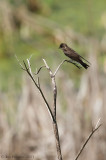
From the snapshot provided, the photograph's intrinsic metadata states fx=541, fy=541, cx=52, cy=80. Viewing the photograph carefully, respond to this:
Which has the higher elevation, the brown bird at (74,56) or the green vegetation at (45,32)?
the green vegetation at (45,32)

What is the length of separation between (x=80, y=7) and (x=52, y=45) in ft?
5.40

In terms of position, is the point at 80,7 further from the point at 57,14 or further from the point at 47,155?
the point at 47,155

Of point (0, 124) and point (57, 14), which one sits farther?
point (57, 14)

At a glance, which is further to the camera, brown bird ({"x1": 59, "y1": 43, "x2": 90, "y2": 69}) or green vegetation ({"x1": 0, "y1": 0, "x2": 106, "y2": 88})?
green vegetation ({"x1": 0, "y1": 0, "x2": 106, "y2": 88})

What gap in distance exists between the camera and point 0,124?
3414 millimetres

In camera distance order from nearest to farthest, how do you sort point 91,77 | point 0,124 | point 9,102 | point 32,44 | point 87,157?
point 87,157 < point 91,77 < point 0,124 < point 9,102 < point 32,44

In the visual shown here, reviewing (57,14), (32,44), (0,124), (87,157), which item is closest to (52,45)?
(32,44)

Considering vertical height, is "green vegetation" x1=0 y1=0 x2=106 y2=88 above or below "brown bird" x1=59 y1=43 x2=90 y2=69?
above

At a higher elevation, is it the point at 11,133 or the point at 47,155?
the point at 11,133

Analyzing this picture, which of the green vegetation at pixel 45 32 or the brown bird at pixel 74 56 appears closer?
the brown bird at pixel 74 56

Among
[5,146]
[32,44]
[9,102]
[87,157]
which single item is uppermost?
[32,44]

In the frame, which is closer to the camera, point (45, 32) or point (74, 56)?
point (74, 56)

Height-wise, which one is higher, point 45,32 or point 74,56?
point 45,32

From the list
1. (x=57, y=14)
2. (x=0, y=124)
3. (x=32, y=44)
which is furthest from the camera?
(x=57, y=14)
